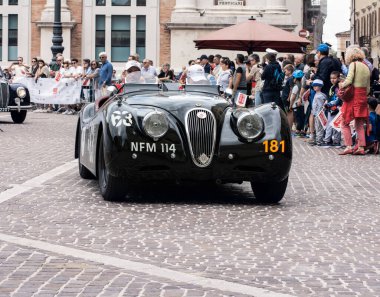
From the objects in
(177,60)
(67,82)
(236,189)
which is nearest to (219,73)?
(67,82)

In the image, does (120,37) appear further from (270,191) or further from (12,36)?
(270,191)

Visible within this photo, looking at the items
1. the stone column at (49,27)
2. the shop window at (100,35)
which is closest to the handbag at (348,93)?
the stone column at (49,27)

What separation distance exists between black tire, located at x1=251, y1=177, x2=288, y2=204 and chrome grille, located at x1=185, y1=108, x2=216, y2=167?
0.72m

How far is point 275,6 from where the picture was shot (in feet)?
170

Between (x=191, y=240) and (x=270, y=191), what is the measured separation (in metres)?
2.76

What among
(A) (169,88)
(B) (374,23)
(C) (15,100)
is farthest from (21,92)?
(B) (374,23)

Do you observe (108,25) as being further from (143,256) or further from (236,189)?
(143,256)

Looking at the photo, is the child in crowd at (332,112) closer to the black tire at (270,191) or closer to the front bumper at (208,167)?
the black tire at (270,191)

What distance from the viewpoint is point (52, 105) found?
36.3m

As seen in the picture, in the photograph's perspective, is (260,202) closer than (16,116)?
Yes

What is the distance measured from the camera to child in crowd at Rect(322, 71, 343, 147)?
20594 millimetres

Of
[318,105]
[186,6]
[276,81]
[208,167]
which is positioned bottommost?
[208,167]

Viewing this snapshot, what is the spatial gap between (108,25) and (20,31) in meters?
4.09

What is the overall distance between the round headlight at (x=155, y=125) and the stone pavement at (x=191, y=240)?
68 cm
